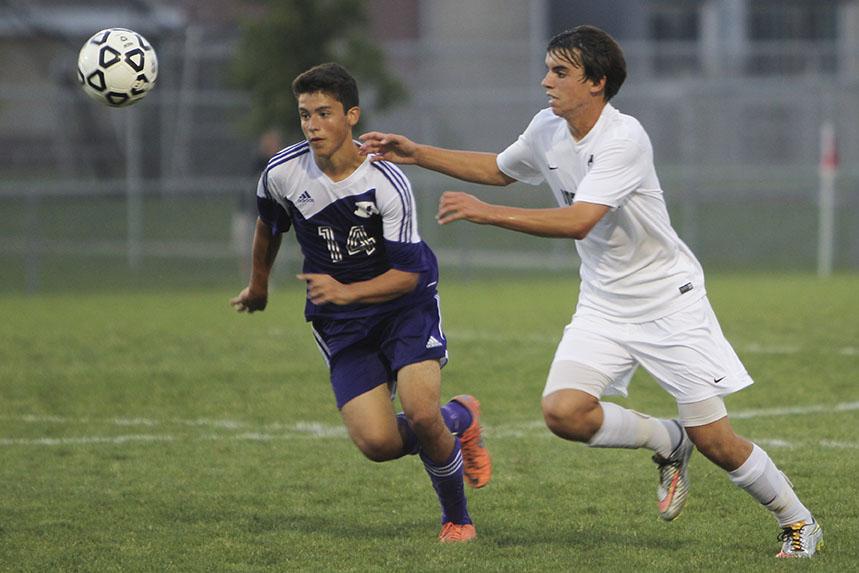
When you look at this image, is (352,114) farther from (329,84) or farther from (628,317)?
(628,317)

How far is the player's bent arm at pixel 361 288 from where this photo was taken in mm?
5766

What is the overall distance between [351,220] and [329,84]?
1.87 feet

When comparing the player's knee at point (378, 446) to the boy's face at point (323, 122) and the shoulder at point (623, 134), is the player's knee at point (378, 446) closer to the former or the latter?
the boy's face at point (323, 122)

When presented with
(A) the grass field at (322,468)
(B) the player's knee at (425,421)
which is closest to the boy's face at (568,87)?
(B) the player's knee at (425,421)

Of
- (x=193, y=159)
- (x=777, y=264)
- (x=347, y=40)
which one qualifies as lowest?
(x=777, y=264)

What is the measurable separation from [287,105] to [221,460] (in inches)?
570

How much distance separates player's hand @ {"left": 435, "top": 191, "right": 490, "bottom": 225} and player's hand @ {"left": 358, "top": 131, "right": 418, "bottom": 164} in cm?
110

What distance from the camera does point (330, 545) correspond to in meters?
5.98

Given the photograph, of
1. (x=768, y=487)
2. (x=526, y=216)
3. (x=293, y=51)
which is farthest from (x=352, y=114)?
(x=293, y=51)

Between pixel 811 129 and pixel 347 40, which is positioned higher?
pixel 347 40

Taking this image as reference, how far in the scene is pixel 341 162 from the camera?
6.12 metres

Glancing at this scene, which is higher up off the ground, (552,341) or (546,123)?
(546,123)

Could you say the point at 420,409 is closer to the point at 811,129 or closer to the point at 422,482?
the point at 422,482

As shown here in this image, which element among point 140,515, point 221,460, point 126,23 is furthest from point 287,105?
→ point 140,515
